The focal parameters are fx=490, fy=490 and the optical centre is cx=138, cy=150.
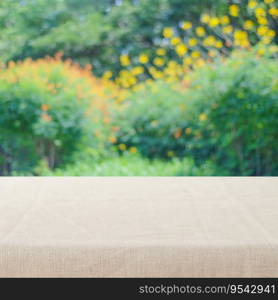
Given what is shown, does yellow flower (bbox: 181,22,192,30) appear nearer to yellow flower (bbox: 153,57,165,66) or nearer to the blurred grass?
yellow flower (bbox: 153,57,165,66)

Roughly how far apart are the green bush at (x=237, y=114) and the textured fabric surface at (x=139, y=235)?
1870 millimetres

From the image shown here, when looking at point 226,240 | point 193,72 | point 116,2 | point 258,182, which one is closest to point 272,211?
point 226,240

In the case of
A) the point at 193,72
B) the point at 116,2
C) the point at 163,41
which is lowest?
the point at 193,72

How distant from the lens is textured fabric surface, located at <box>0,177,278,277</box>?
1021 mm

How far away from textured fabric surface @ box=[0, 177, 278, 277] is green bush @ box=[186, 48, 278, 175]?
187 cm

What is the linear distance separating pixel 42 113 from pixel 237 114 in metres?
1.40

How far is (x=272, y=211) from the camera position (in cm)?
137

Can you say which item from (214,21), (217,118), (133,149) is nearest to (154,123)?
(133,149)

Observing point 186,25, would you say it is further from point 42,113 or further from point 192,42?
point 42,113

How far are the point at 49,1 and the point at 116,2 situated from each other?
504mm

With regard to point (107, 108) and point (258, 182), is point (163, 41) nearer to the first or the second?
point (107, 108)

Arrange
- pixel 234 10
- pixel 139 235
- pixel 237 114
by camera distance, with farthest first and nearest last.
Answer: pixel 234 10, pixel 237 114, pixel 139 235

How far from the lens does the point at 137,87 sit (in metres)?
3.87

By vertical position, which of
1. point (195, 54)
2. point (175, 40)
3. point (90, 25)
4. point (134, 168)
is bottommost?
point (134, 168)
